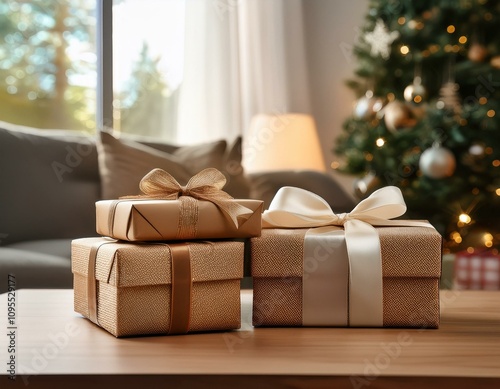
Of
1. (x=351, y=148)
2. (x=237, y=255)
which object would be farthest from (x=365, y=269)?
(x=351, y=148)

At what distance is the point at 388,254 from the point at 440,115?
2.26 metres

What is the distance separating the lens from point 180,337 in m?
0.75

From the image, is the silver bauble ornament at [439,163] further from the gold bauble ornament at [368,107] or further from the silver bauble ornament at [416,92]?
the gold bauble ornament at [368,107]

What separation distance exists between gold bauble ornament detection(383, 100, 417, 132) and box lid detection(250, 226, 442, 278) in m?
2.24

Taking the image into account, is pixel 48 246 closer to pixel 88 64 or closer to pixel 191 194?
pixel 191 194

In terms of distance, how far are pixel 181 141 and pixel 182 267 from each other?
2.95 meters

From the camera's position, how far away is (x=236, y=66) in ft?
12.4

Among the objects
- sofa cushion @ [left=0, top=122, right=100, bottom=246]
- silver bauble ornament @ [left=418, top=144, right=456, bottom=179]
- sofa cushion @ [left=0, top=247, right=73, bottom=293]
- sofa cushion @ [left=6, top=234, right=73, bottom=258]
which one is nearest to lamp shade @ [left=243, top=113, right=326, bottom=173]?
silver bauble ornament @ [left=418, top=144, right=456, bottom=179]

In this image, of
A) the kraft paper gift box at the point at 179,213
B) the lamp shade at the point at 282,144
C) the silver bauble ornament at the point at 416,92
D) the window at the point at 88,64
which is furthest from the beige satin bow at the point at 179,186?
the window at the point at 88,64

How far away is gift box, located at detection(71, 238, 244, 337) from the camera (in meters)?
0.73

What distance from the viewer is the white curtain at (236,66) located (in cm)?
368

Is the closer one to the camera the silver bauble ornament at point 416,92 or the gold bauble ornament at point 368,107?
the silver bauble ornament at point 416,92

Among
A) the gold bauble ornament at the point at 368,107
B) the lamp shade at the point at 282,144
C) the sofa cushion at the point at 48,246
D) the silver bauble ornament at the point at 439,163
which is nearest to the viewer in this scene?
the sofa cushion at the point at 48,246

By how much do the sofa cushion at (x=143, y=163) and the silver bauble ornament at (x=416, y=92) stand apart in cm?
101
